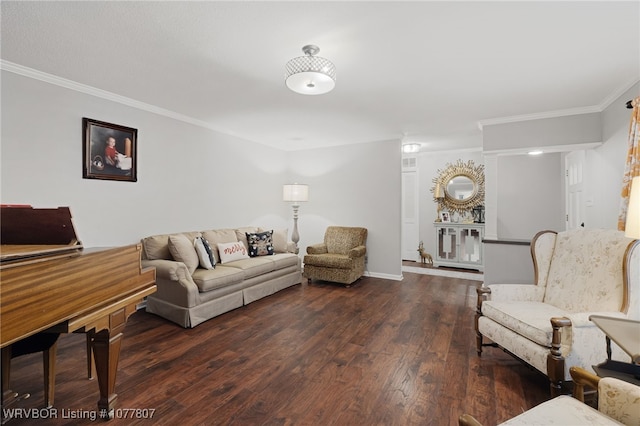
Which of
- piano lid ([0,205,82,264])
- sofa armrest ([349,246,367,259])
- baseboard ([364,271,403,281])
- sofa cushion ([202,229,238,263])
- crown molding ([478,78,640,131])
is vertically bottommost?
baseboard ([364,271,403,281])

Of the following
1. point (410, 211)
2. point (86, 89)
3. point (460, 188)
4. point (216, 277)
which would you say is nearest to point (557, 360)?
point (216, 277)

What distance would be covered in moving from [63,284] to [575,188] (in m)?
5.77

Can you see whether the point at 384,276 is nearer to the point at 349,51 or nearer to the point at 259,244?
the point at 259,244

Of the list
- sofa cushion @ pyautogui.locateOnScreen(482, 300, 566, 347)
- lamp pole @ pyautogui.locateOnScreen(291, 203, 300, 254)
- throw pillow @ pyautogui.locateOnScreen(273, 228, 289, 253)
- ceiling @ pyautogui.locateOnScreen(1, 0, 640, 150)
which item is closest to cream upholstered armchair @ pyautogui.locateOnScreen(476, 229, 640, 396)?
sofa cushion @ pyautogui.locateOnScreen(482, 300, 566, 347)

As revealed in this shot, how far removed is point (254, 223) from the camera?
17.5 feet

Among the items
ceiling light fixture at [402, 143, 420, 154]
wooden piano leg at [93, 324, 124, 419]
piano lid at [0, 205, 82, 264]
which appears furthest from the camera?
ceiling light fixture at [402, 143, 420, 154]

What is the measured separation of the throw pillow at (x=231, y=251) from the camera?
3.91 m

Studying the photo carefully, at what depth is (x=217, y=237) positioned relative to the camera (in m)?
4.12

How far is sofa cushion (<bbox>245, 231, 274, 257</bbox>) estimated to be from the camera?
14.3 feet

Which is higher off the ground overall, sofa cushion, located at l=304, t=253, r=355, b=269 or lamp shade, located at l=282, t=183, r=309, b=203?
lamp shade, located at l=282, t=183, r=309, b=203

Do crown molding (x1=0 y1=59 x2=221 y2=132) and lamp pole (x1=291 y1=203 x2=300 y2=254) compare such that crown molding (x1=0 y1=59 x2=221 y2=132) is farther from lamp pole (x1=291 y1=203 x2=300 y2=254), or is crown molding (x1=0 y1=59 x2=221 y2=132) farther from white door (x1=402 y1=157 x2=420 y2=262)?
white door (x1=402 y1=157 x2=420 y2=262)

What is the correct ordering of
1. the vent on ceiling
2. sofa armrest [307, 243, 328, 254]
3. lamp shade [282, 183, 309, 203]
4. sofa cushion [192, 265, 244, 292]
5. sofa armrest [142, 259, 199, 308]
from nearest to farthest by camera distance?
1. sofa armrest [142, 259, 199, 308]
2. sofa cushion [192, 265, 244, 292]
3. sofa armrest [307, 243, 328, 254]
4. lamp shade [282, 183, 309, 203]
5. the vent on ceiling

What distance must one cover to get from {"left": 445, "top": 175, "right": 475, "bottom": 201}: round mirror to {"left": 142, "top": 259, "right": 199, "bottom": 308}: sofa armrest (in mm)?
5412

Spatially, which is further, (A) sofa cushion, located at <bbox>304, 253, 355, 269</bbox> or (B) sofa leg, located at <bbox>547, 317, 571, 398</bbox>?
(A) sofa cushion, located at <bbox>304, 253, 355, 269</bbox>
